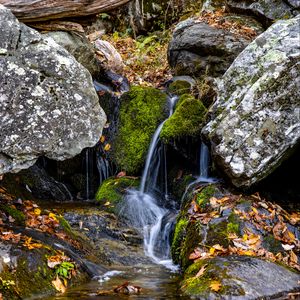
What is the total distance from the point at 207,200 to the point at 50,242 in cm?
232

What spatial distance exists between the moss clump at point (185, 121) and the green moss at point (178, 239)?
214 cm

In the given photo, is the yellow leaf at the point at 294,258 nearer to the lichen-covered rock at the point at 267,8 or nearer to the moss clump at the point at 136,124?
the moss clump at the point at 136,124

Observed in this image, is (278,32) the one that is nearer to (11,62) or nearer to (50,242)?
(11,62)

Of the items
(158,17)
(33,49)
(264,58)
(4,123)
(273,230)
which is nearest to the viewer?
(4,123)

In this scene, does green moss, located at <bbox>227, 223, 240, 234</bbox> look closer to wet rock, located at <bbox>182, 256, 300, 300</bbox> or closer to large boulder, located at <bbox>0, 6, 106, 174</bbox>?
wet rock, located at <bbox>182, 256, 300, 300</bbox>

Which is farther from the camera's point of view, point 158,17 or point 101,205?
point 158,17

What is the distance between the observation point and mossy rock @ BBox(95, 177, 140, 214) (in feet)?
26.0

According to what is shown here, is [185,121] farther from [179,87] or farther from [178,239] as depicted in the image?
[178,239]

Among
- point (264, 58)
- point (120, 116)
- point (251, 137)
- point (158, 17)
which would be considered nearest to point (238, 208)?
point (251, 137)

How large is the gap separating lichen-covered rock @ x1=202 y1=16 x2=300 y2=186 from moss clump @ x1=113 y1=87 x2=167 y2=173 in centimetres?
225

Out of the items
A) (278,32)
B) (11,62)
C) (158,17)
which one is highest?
(158,17)

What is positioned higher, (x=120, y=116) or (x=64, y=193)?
(x=120, y=116)

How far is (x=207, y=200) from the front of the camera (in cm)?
675

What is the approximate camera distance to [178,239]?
6.52m
